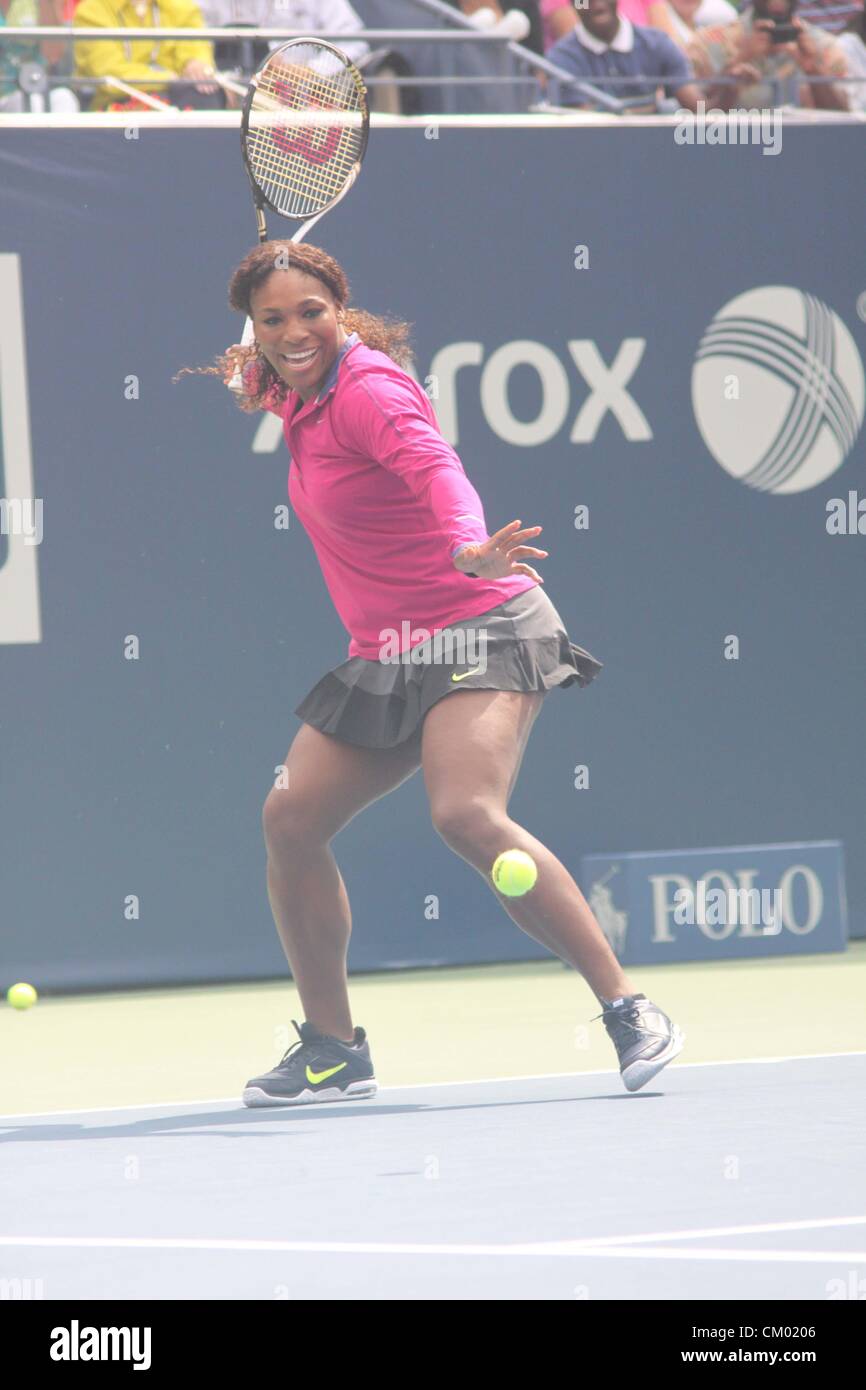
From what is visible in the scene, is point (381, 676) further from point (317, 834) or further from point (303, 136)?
point (303, 136)

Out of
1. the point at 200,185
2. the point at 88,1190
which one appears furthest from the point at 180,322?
the point at 88,1190

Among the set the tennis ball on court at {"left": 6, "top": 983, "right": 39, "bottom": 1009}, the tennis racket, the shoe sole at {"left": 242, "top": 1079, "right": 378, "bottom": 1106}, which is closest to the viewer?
the shoe sole at {"left": 242, "top": 1079, "right": 378, "bottom": 1106}

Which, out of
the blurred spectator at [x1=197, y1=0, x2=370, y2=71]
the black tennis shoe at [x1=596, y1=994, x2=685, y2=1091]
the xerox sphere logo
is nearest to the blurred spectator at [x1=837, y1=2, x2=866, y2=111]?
the blurred spectator at [x1=197, y1=0, x2=370, y2=71]

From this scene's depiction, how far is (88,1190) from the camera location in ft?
12.5

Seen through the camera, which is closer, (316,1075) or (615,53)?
(316,1075)

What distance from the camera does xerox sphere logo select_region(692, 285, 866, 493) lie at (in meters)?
7.04

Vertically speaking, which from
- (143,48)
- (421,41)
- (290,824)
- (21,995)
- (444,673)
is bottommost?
(21,995)

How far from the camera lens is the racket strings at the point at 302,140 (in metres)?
5.25

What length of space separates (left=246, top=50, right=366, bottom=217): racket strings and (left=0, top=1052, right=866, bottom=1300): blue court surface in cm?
212

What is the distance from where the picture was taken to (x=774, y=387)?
7.06 metres

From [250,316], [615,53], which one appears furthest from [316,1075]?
[615,53]

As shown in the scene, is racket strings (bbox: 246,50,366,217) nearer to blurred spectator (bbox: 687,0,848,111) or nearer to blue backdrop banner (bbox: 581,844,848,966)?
blue backdrop banner (bbox: 581,844,848,966)

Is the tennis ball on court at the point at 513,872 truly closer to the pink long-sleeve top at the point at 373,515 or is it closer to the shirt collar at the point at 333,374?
the pink long-sleeve top at the point at 373,515

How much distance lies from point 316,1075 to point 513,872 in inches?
29.2
